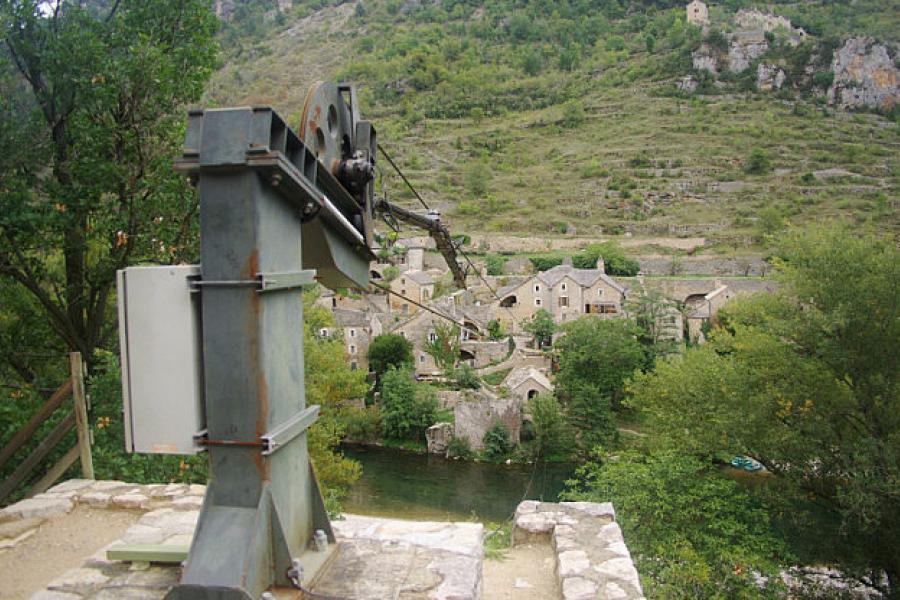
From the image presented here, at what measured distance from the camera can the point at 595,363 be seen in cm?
2723

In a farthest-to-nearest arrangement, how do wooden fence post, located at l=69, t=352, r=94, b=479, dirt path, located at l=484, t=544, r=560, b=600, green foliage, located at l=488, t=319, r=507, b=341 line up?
green foliage, located at l=488, t=319, r=507, b=341
wooden fence post, located at l=69, t=352, r=94, b=479
dirt path, located at l=484, t=544, r=560, b=600

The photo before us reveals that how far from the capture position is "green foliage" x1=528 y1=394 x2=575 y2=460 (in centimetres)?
2414

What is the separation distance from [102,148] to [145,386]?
550cm

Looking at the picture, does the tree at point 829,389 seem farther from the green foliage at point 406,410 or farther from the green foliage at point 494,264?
the green foliage at point 494,264

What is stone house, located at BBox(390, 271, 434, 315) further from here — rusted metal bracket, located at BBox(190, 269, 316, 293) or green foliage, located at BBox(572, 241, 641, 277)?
rusted metal bracket, located at BBox(190, 269, 316, 293)

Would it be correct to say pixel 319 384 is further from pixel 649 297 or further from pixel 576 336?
pixel 649 297

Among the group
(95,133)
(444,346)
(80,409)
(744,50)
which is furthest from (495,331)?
(744,50)

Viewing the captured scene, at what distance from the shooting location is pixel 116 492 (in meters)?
5.28

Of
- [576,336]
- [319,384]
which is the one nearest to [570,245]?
[576,336]

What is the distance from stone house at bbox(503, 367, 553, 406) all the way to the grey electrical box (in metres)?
23.6

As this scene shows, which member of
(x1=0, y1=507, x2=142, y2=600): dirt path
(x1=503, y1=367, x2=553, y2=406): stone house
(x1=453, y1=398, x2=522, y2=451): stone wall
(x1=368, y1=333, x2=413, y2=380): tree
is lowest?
(x1=453, y1=398, x2=522, y2=451): stone wall

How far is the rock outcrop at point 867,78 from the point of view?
78875 millimetres

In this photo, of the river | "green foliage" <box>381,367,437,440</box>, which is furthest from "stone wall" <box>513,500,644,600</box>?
"green foliage" <box>381,367,437,440</box>

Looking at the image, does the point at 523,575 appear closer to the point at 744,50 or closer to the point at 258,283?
the point at 258,283
